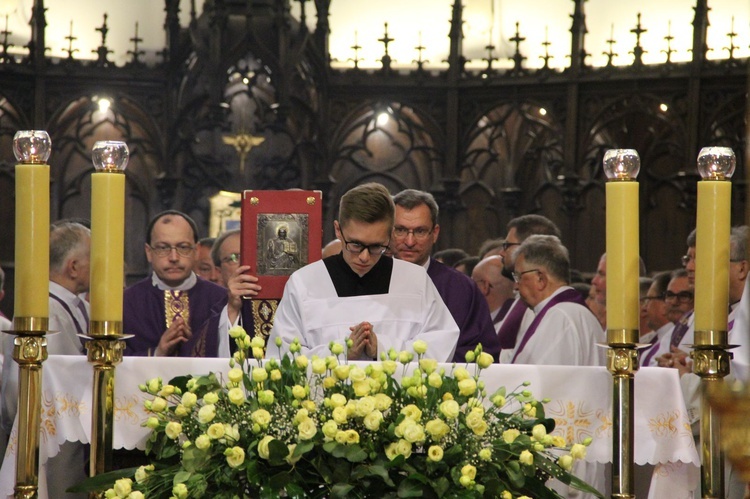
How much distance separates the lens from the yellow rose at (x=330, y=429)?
7.90 ft

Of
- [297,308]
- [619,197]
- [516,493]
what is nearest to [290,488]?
[516,493]

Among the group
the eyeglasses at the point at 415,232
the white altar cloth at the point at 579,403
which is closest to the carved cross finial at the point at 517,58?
the eyeglasses at the point at 415,232

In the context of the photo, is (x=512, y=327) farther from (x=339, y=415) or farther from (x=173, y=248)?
(x=339, y=415)

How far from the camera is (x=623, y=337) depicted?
2889 millimetres

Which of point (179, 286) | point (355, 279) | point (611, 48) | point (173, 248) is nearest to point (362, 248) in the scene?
point (355, 279)

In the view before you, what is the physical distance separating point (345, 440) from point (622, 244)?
3.08 ft

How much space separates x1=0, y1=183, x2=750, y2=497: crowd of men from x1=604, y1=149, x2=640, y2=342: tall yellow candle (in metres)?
0.31

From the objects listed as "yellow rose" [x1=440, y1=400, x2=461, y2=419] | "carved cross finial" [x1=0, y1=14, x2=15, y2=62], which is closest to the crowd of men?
"yellow rose" [x1=440, y1=400, x2=461, y2=419]

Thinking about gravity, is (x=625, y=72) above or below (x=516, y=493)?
above

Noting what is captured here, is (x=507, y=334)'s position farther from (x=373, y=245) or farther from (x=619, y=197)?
(x=619, y=197)

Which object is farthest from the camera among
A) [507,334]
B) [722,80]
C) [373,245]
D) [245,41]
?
A: [245,41]

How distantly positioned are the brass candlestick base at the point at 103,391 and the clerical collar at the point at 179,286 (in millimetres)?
3354

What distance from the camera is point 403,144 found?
A: 37.1ft

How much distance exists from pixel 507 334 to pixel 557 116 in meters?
4.24
